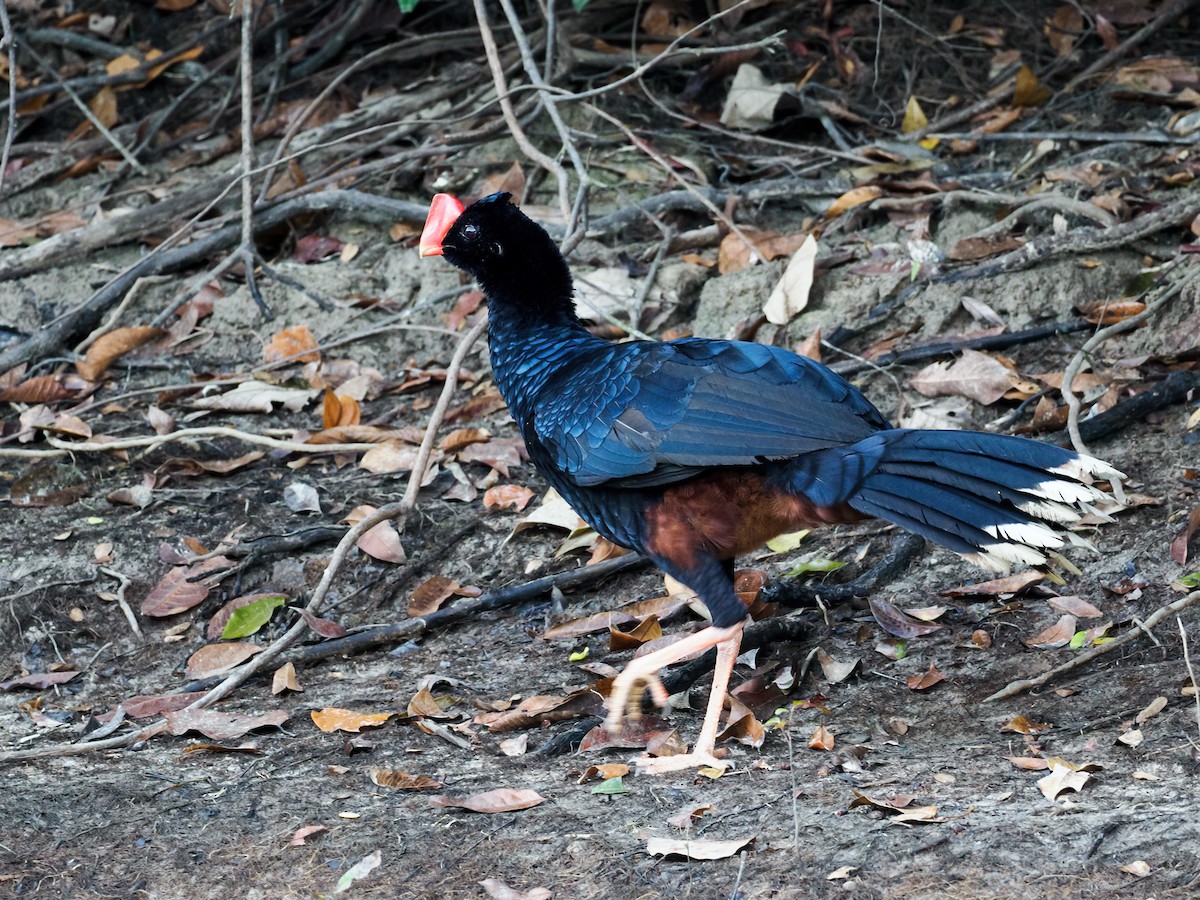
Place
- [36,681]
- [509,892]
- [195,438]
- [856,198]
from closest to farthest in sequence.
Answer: [509,892]
[36,681]
[195,438]
[856,198]

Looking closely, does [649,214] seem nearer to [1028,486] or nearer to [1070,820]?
[1028,486]

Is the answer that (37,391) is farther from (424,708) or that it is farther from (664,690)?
(664,690)

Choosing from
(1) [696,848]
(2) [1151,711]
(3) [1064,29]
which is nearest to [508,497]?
(1) [696,848]

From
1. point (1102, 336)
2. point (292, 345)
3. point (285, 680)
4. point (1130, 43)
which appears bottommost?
point (285, 680)

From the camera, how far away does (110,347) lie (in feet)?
20.1

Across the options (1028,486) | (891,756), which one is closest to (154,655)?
(891,756)

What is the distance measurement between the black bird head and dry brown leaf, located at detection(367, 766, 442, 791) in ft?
5.06

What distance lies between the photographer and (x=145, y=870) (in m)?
3.10

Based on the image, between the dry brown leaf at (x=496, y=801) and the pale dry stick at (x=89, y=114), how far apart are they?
4.80 meters

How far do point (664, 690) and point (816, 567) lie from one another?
885 mm

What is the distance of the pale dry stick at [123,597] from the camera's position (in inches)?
180

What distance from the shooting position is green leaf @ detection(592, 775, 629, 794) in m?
3.32

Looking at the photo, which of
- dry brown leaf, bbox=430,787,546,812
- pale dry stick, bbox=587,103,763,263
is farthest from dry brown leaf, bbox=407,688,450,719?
pale dry stick, bbox=587,103,763,263

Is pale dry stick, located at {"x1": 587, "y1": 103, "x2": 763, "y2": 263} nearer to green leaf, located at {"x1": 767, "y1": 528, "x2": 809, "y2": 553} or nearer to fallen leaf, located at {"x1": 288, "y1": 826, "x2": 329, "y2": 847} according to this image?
green leaf, located at {"x1": 767, "y1": 528, "x2": 809, "y2": 553}
